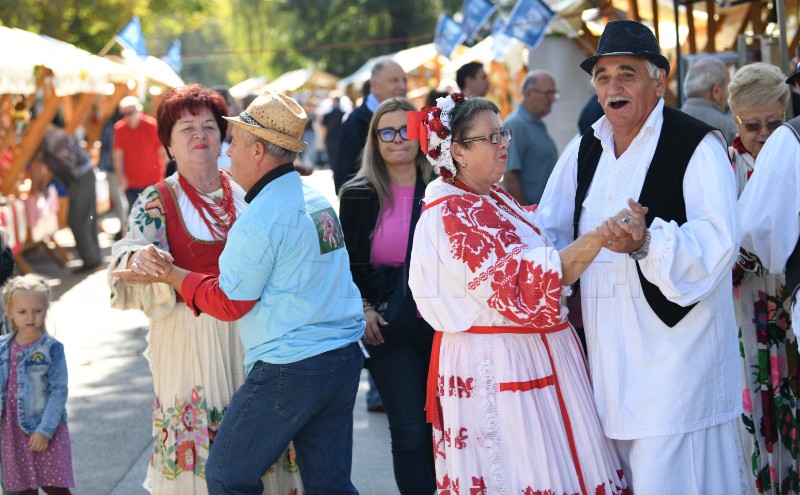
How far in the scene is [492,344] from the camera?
140 inches

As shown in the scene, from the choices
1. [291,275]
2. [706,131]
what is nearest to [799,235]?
[706,131]

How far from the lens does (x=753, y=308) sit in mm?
4680

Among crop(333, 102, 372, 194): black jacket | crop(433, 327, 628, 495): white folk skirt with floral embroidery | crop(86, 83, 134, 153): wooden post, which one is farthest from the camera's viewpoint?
crop(86, 83, 134, 153): wooden post

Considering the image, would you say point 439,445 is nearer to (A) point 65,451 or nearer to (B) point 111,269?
(B) point 111,269

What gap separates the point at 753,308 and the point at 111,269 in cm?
275

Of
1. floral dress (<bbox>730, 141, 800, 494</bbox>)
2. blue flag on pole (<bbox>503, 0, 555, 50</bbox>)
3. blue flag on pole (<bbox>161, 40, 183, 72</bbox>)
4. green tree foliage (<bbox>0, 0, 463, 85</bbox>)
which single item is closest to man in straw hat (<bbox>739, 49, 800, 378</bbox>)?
floral dress (<bbox>730, 141, 800, 494</bbox>)

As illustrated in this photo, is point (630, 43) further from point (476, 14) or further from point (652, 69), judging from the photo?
point (476, 14)

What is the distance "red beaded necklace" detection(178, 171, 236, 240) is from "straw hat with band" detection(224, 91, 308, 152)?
657mm

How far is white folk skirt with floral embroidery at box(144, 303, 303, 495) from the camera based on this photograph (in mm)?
4234

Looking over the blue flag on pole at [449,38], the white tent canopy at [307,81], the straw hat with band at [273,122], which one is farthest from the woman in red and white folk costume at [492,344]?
the white tent canopy at [307,81]

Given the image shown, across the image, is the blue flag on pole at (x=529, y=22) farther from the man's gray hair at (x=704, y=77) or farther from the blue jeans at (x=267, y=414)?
the blue jeans at (x=267, y=414)

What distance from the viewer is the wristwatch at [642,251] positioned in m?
3.23

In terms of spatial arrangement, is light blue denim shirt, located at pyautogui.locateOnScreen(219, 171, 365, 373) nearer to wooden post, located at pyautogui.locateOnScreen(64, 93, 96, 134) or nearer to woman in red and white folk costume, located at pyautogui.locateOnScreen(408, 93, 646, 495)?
woman in red and white folk costume, located at pyautogui.locateOnScreen(408, 93, 646, 495)

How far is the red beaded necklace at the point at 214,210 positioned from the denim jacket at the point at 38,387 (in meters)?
1.23
